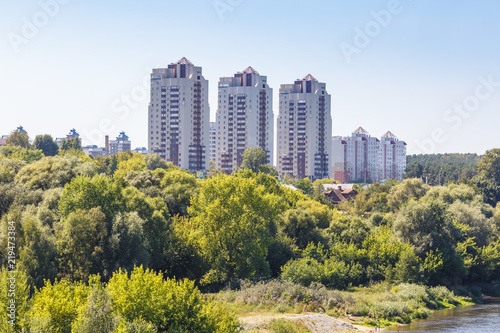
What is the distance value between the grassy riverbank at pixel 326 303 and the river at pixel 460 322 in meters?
1.55

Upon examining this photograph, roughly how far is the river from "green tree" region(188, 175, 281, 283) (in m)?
16.4

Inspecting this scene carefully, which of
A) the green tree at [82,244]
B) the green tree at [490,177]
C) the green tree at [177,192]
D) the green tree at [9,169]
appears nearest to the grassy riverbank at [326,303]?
the green tree at [82,244]

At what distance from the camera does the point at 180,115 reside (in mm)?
158375

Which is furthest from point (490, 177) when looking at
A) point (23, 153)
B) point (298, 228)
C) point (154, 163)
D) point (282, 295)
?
point (23, 153)

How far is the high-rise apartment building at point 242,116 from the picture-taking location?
565 feet

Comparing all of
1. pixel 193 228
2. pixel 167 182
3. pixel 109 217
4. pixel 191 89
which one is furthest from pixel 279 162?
pixel 109 217

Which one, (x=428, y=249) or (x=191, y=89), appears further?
(x=191, y=89)

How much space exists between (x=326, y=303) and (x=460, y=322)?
43.1 feet

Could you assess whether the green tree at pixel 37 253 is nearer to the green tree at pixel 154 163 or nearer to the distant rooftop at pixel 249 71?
the green tree at pixel 154 163

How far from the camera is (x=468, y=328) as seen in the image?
50500 mm

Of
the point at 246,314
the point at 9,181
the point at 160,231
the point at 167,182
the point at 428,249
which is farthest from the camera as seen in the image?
the point at 167,182

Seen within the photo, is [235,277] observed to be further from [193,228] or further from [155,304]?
[155,304]

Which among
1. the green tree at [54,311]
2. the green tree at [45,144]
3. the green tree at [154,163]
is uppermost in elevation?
the green tree at [45,144]

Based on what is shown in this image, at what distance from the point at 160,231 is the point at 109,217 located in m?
7.78
